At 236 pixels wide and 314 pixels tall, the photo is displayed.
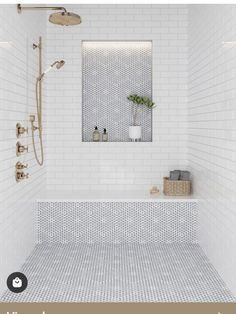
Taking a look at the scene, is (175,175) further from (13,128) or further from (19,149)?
(13,128)

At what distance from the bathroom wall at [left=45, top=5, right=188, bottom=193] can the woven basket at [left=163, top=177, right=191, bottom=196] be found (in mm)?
411

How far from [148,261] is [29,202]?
4.38 ft

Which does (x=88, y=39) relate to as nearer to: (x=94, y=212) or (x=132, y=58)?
(x=132, y=58)

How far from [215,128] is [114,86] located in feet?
6.82

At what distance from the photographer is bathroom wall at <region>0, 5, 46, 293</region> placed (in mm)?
3631

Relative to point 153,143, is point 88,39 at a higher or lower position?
higher

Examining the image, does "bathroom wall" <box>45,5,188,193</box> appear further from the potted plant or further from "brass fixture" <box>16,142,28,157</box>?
"brass fixture" <box>16,142,28,157</box>

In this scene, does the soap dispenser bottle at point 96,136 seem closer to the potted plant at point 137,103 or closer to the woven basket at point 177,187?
the potted plant at point 137,103

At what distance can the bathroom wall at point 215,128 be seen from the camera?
3627 mm

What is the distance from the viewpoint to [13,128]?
13.1ft

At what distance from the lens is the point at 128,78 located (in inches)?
231

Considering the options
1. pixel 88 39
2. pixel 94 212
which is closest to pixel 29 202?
pixel 94 212

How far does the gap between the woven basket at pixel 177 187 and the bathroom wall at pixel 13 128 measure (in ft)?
4.99

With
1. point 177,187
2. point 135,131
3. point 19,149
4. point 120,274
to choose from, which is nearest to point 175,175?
point 177,187
